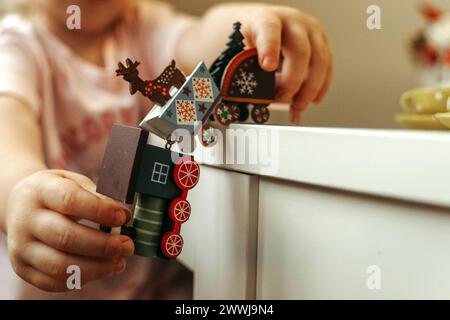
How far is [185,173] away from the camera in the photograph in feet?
0.92

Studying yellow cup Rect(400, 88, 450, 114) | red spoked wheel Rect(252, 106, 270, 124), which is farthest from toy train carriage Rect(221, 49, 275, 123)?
yellow cup Rect(400, 88, 450, 114)

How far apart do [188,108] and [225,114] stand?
1.8 inches

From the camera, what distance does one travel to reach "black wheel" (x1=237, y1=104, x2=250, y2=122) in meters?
0.34

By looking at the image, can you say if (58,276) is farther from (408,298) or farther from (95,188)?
(408,298)

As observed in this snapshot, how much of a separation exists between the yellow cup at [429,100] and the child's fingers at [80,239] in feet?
0.74

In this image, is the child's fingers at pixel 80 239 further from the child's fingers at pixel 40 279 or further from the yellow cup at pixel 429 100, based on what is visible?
the yellow cup at pixel 429 100

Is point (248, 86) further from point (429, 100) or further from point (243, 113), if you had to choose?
point (429, 100)

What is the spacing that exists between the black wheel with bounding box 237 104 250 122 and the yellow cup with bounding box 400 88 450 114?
126 millimetres

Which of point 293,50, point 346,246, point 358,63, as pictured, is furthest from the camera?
point 358,63

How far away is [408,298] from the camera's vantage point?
23 cm

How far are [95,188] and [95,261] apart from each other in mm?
44

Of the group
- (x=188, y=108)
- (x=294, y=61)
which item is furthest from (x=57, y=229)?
(x=294, y=61)

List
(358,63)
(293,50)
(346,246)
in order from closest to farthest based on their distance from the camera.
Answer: (346,246) < (293,50) < (358,63)
